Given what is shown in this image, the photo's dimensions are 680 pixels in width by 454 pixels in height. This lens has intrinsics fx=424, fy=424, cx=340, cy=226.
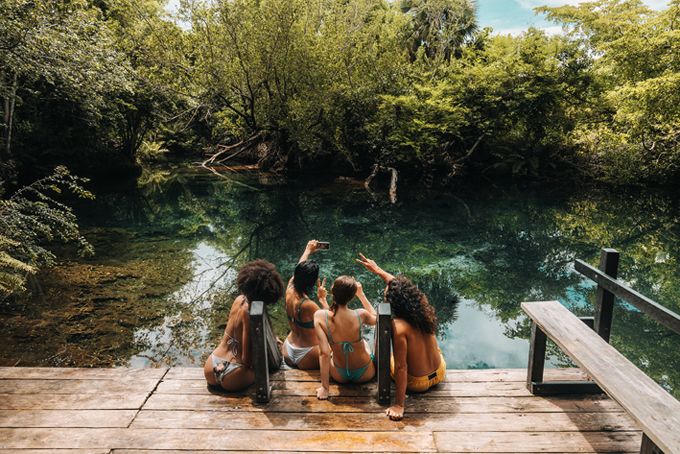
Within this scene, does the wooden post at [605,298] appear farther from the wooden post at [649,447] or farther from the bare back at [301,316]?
the bare back at [301,316]

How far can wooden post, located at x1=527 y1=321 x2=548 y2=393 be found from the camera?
3646 millimetres

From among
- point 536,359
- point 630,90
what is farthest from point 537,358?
point 630,90

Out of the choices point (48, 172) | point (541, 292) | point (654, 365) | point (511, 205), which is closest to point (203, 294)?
Result: point (541, 292)

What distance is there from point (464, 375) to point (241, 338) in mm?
2081

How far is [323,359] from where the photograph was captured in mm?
3580

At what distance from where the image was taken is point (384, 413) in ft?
11.2

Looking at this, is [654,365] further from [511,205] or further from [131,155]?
[131,155]

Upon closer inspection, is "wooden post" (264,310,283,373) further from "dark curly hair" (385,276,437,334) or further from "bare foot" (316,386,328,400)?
"dark curly hair" (385,276,437,334)

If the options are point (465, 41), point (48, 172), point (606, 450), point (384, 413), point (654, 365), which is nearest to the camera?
point (606, 450)

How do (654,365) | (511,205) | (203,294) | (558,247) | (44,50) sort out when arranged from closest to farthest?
(654,365)
(44,50)
(203,294)
(558,247)
(511,205)

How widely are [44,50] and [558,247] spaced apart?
12505 mm

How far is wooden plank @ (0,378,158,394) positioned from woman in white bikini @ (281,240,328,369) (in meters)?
1.29

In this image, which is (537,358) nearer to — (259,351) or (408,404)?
(408,404)

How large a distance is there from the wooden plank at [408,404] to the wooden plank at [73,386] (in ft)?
0.80
